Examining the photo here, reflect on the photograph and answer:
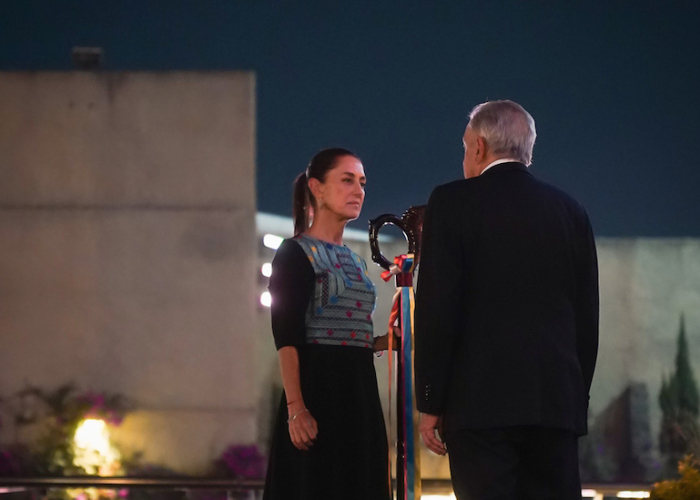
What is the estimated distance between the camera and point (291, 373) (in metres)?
2.23

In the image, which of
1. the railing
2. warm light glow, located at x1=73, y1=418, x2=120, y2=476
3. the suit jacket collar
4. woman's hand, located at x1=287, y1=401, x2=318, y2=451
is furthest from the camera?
warm light glow, located at x1=73, y1=418, x2=120, y2=476

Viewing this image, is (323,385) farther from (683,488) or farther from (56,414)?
(56,414)

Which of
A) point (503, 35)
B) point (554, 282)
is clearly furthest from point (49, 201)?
point (554, 282)

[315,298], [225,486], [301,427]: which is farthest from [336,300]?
[225,486]

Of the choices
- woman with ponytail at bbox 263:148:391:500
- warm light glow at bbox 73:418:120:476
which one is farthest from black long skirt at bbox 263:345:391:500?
warm light glow at bbox 73:418:120:476

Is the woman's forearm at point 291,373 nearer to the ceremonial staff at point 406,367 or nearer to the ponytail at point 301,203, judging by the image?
the ceremonial staff at point 406,367

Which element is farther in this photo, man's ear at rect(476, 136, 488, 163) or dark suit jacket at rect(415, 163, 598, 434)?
man's ear at rect(476, 136, 488, 163)

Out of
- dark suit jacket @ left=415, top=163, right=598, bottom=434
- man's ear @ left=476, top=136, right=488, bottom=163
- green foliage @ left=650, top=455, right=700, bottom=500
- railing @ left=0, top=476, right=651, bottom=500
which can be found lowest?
railing @ left=0, top=476, right=651, bottom=500

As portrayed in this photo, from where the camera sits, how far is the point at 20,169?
613 cm

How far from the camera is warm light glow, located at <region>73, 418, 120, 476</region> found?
19.5 feet

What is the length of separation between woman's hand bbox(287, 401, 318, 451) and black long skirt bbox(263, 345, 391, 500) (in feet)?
0.12

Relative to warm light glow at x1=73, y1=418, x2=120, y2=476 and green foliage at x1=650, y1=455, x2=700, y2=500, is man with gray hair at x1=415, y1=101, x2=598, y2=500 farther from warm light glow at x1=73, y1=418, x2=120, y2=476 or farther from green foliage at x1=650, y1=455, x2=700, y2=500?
warm light glow at x1=73, y1=418, x2=120, y2=476

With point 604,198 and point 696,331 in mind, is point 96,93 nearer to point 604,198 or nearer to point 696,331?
point 604,198

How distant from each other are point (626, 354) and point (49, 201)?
3935 mm
